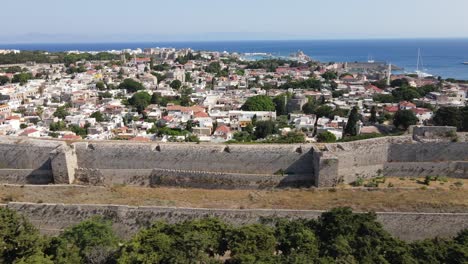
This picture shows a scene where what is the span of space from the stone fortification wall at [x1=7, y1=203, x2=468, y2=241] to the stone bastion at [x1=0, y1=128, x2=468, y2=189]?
101 inches

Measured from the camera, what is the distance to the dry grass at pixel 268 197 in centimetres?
1320

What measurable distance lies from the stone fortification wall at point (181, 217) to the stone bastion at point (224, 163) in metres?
2.56

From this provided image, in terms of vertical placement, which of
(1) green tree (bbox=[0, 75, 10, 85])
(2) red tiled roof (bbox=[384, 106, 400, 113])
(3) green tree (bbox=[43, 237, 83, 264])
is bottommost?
(2) red tiled roof (bbox=[384, 106, 400, 113])

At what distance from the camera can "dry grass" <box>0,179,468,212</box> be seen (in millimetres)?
13195

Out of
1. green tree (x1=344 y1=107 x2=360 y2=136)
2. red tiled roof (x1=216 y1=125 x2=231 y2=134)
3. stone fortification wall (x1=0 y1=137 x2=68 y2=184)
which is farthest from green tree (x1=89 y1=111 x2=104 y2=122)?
green tree (x1=344 y1=107 x2=360 y2=136)

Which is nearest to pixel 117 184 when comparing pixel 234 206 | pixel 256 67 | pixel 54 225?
pixel 54 225

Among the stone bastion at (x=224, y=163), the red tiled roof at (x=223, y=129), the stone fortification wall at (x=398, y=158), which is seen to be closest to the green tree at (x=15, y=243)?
the stone bastion at (x=224, y=163)

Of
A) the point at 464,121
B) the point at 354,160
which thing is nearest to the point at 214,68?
the point at 464,121

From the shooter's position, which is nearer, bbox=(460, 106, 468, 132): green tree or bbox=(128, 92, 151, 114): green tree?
bbox=(460, 106, 468, 132): green tree

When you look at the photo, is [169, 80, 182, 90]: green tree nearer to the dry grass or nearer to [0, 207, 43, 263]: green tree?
the dry grass

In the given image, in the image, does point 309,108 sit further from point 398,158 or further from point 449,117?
point 398,158

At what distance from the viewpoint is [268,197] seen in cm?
1428

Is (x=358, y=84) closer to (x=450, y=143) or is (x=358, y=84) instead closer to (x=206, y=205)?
(x=450, y=143)

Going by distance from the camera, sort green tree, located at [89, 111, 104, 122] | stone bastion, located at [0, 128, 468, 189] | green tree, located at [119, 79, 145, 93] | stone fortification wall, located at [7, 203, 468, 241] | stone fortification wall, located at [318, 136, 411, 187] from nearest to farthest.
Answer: stone fortification wall, located at [7, 203, 468, 241], stone fortification wall, located at [318, 136, 411, 187], stone bastion, located at [0, 128, 468, 189], green tree, located at [89, 111, 104, 122], green tree, located at [119, 79, 145, 93]
